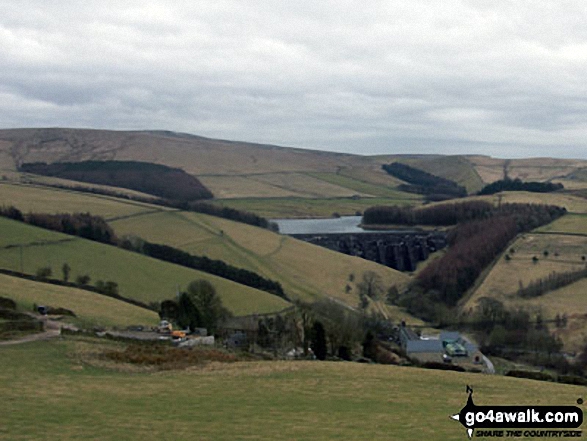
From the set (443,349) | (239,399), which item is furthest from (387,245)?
(239,399)

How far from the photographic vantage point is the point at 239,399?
28250 mm

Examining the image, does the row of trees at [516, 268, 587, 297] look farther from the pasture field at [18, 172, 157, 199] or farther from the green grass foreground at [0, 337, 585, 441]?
the pasture field at [18, 172, 157, 199]

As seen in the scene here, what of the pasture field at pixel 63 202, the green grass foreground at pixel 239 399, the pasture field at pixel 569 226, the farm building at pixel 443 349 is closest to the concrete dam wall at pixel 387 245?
the pasture field at pixel 569 226

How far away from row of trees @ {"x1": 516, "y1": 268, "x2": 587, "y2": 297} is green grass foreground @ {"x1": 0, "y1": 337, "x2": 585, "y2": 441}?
66.5 metres

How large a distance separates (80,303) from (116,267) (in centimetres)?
2497

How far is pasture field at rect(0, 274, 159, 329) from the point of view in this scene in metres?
57.2

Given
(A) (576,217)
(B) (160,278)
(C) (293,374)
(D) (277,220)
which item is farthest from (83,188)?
(C) (293,374)

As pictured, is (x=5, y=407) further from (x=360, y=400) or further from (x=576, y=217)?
(x=576, y=217)

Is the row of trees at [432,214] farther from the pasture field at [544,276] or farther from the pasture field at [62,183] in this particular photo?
the pasture field at [62,183]

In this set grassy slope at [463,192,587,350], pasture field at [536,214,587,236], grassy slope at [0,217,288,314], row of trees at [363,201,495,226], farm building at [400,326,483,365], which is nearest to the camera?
farm building at [400,326,483,365]

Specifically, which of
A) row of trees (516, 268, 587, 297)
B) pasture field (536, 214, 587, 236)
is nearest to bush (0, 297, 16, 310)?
row of trees (516, 268, 587, 297)

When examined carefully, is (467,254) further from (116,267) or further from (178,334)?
(178,334)

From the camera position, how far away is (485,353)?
267 feet

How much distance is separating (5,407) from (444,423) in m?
15.1
